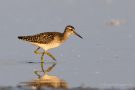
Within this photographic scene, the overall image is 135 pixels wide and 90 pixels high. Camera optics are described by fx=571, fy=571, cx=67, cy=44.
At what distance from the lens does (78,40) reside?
1741cm

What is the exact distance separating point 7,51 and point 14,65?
1727 millimetres

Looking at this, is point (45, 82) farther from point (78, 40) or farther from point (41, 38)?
point (78, 40)

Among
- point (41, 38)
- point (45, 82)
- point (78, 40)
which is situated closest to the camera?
point (45, 82)

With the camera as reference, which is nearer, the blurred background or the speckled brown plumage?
the blurred background

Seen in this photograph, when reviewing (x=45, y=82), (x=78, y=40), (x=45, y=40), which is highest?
(x=78, y=40)

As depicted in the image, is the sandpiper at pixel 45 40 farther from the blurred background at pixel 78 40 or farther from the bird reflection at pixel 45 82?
the bird reflection at pixel 45 82

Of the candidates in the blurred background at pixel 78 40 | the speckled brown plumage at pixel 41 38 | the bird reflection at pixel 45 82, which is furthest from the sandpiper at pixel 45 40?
the bird reflection at pixel 45 82

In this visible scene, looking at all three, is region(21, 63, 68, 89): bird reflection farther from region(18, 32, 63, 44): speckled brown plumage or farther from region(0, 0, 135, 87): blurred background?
region(18, 32, 63, 44): speckled brown plumage

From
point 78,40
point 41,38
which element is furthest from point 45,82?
point 78,40

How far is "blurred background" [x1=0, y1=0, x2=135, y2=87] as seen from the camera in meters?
12.0

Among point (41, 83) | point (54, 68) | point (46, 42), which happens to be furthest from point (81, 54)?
point (41, 83)

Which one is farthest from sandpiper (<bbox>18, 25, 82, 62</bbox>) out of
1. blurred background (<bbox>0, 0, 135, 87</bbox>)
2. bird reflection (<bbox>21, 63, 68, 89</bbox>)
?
bird reflection (<bbox>21, 63, 68, 89</bbox>)

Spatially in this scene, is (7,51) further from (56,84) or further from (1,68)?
(56,84)

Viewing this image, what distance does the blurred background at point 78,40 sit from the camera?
1202 centimetres
